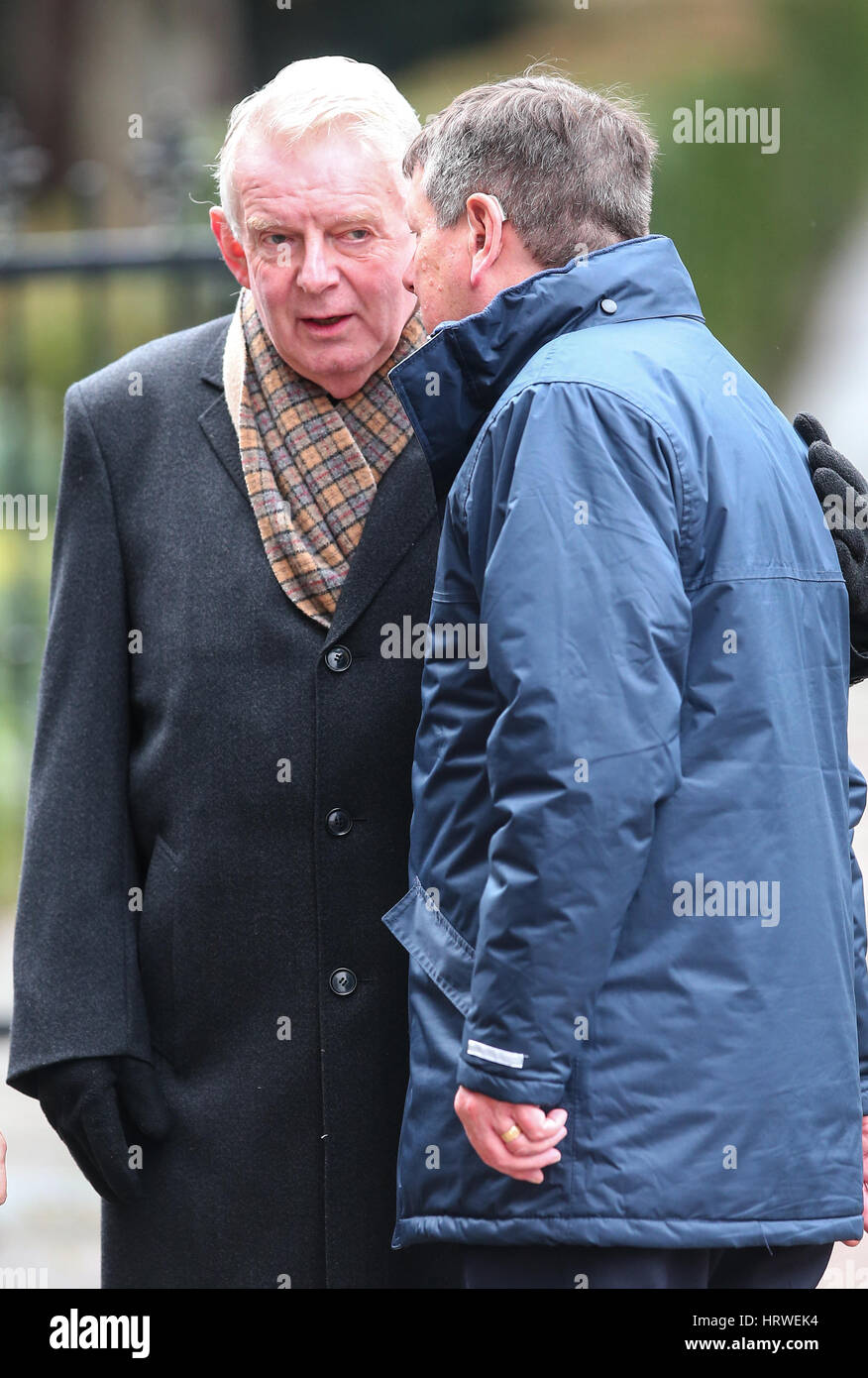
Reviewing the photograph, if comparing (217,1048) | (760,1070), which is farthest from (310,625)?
(760,1070)

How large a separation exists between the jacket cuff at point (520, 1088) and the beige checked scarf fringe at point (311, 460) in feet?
2.32

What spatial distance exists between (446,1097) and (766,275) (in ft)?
21.0

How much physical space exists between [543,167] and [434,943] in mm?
Result: 882

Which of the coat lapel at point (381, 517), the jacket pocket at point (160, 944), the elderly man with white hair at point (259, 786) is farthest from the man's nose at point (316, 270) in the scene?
the jacket pocket at point (160, 944)

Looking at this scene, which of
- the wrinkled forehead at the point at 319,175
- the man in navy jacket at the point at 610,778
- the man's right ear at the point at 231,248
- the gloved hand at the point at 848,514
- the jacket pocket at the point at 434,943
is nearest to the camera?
the man in navy jacket at the point at 610,778

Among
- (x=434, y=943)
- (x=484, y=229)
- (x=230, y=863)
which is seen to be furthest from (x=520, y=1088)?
(x=484, y=229)

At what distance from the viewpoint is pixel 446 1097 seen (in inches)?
77.7

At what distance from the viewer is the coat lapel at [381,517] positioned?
229 centimetres

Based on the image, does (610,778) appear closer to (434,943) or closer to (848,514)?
(434,943)

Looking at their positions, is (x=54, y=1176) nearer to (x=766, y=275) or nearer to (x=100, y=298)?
(x=100, y=298)

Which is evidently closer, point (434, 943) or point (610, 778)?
point (610, 778)

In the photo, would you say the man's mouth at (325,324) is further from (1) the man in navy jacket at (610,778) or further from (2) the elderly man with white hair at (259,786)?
(1) the man in navy jacket at (610,778)

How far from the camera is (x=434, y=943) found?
200 centimetres

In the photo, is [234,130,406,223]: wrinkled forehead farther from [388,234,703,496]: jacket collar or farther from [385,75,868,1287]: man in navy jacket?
[388,234,703,496]: jacket collar
